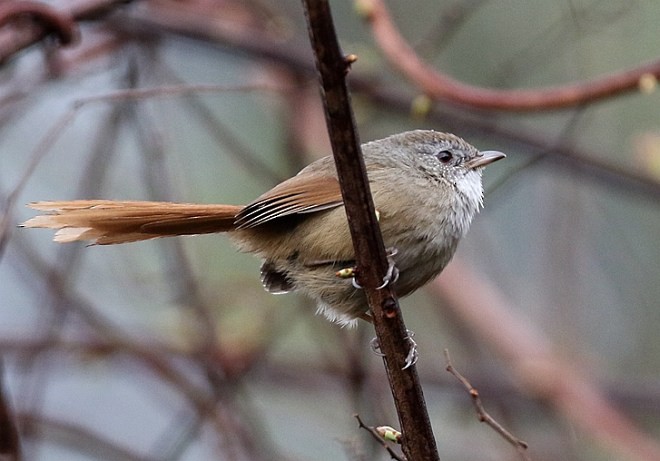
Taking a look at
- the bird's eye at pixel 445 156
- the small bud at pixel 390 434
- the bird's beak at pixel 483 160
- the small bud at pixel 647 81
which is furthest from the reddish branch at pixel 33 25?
the small bud at pixel 647 81

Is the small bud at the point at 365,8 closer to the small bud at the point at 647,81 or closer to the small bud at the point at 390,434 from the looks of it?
the small bud at the point at 647,81

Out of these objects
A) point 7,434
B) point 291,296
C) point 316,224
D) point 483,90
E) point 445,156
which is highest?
point 483,90

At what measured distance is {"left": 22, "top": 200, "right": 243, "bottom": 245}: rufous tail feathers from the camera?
3070mm

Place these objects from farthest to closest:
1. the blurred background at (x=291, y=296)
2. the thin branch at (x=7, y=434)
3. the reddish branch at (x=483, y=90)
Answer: the blurred background at (x=291, y=296), the reddish branch at (x=483, y=90), the thin branch at (x=7, y=434)

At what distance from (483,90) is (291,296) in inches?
79.1

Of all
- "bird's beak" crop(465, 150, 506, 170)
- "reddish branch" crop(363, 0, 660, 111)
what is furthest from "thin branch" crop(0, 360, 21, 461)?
"reddish branch" crop(363, 0, 660, 111)

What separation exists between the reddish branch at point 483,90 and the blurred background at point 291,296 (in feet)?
0.39

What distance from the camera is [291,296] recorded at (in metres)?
5.67

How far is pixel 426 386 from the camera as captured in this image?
5.32 m

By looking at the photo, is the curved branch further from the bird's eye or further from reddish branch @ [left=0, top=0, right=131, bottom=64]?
the bird's eye

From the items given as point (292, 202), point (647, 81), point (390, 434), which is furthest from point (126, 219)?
point (647, 81)

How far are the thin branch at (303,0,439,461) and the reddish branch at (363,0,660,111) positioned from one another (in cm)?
218

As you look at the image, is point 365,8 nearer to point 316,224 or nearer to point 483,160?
point 483,160

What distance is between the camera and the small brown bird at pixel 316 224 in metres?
3.12
